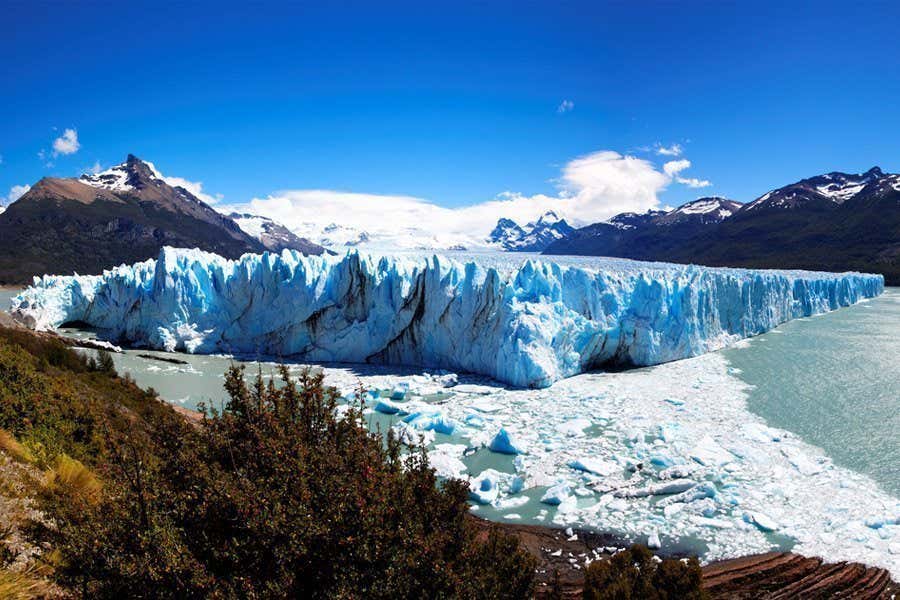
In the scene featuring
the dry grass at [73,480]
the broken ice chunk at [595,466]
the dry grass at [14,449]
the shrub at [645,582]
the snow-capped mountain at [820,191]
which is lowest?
the broken ice chunk at [595,466]

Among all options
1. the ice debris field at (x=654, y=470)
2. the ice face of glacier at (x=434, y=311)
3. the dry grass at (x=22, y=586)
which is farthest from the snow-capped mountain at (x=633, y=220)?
the dry grass at (x=22, y=586)

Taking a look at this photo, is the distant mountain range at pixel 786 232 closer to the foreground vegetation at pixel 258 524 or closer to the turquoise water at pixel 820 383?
the turquoise water at pixel 820 383

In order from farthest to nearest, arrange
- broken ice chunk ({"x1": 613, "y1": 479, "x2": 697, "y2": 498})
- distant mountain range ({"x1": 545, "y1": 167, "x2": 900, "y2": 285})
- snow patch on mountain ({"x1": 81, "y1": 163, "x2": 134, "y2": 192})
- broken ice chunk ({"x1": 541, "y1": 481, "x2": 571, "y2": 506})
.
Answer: snow patch on mountain ({"x1": 81, "y1": 163, "x2": 134, "y2": 192})
distant mountain range ({"x1": 545, "y1": 167, "x2": 900, "y2": 285})
broken ice chunk ({"x1": 613, "y1": 479, "x2": 697, "y2": 498})
broken ice chunk ({"x1": 541, "y1": 481, "x2": 571, "y2": 506})

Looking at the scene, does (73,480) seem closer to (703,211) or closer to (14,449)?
(14,449)

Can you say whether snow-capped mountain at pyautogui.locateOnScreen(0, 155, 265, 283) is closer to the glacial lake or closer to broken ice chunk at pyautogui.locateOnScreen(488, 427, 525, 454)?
the glacial lake

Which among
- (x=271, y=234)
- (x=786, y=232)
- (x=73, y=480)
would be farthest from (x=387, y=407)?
(x=271, y=234)

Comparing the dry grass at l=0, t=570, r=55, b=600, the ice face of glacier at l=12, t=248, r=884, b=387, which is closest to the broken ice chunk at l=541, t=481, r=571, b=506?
the ice face of glacier at l=12, t=248, r=884, b=387
